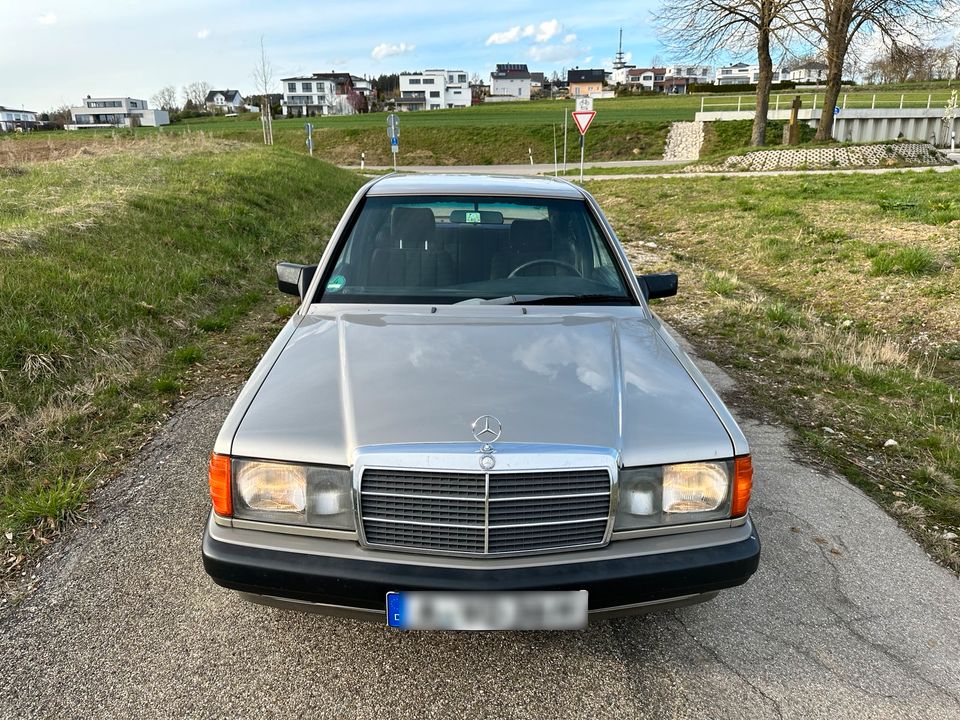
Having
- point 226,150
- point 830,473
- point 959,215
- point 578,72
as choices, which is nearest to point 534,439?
point 830,473

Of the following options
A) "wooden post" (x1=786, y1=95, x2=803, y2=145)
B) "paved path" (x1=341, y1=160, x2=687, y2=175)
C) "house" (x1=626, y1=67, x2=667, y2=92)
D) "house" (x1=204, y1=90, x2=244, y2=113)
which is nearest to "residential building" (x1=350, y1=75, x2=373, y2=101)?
"house" (x1=204, y1=90, x2=244, y2=113)

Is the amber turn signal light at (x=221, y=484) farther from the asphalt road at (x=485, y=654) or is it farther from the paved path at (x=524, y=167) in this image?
the paved path at (x=524, y=167)

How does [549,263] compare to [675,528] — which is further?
[549,263]

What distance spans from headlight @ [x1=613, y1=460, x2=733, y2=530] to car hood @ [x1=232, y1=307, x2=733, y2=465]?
48 mm

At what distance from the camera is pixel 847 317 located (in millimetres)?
7504

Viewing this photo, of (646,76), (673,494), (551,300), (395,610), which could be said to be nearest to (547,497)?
(673,494)

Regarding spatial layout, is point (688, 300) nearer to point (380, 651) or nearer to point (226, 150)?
point (380, 651)

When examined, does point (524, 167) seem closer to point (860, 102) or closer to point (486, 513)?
point (860, 102)

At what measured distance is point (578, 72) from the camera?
139375mm

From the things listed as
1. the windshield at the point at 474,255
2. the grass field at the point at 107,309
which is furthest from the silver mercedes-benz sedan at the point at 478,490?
the grass field at the point at 107,309

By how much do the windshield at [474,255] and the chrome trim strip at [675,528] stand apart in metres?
1.32

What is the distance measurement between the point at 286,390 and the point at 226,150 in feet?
71.6

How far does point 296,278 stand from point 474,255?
3.28ft

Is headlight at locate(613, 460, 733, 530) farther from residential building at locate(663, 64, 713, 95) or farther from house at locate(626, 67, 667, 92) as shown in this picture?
house at locate(626, 67, 667, 92)
